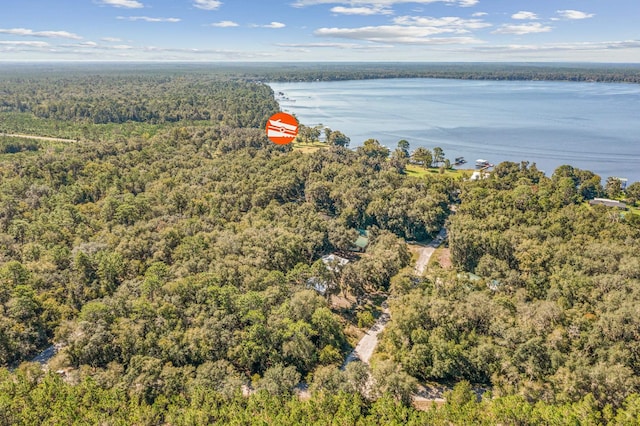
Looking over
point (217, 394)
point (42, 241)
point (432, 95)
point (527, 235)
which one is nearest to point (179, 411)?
point (217, 394)

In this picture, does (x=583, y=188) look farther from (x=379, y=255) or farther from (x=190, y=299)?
(x=190, y=299)

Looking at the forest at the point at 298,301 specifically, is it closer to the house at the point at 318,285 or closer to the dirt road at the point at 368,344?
the house at the point at 318,285

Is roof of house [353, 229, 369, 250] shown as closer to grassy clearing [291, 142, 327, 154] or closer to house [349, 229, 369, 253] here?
house [349, 229, 369, 253]

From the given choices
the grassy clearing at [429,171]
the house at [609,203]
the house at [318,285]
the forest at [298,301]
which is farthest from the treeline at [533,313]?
the grassy clearing at [429,171]

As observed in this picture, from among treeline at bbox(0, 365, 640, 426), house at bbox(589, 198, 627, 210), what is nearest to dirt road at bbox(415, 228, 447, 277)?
treeline at bbox(0, 365, 640, 426)

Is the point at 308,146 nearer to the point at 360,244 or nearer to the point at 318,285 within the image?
the point at 360,244

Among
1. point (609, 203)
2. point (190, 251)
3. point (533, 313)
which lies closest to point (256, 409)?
point (190, 251)
